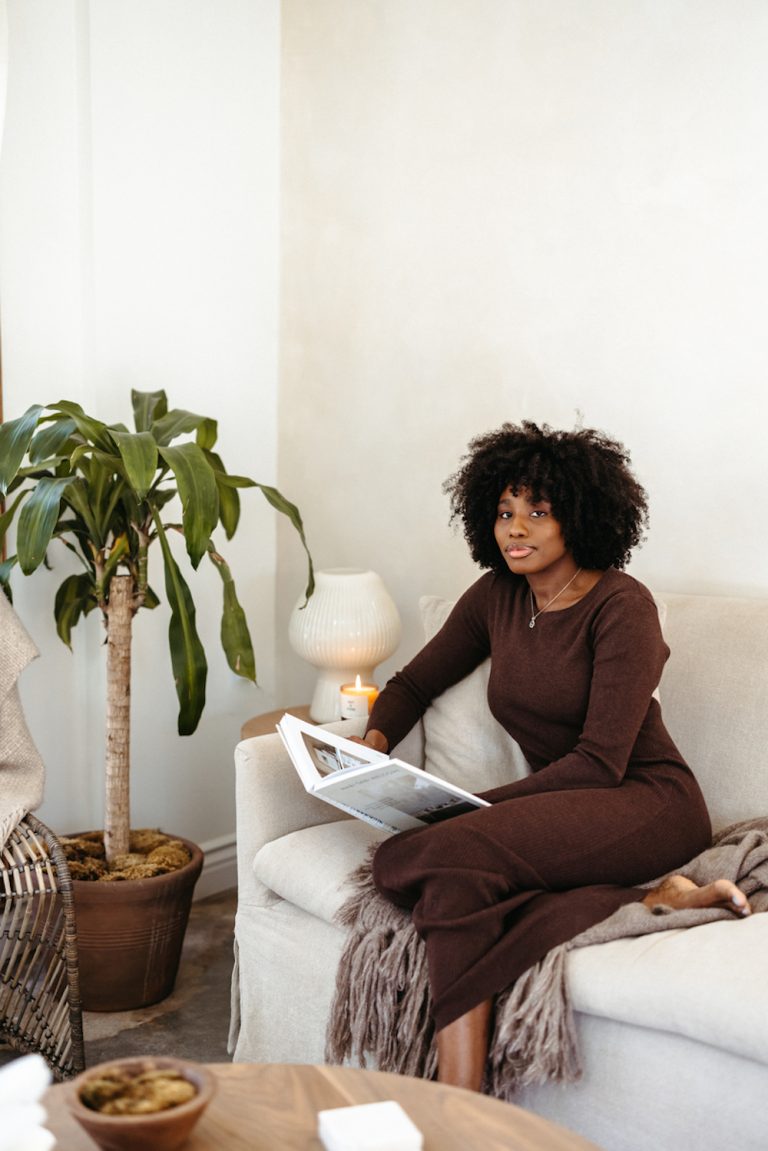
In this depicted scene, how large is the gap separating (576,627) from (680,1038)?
714 millimetres

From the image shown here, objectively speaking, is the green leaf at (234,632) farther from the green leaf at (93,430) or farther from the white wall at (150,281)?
the white wall at (150,281)

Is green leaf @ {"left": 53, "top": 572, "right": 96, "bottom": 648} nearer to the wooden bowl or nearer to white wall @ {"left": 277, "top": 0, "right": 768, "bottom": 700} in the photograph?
white wall @ {"left": 277, "top": 0, "right": 768, "bottom": 700}

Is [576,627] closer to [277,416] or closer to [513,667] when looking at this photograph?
[513,667]

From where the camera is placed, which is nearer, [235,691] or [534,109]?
[534,109]

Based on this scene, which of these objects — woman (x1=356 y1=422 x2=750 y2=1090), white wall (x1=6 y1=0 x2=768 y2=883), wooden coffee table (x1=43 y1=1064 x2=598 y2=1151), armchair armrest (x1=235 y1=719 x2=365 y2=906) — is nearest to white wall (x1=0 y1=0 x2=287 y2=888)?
white wall (x1=6 y1=0 x2=768 y2=883)

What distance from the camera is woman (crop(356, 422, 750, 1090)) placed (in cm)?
160

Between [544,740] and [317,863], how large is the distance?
1.50 feet

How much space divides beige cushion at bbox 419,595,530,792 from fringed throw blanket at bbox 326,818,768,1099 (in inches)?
14.2

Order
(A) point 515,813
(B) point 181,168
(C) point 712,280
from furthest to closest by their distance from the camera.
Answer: (B) point 181,168 < (C) point 712,280 < (A) point 515,813

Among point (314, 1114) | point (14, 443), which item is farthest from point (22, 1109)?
point (14, 443)

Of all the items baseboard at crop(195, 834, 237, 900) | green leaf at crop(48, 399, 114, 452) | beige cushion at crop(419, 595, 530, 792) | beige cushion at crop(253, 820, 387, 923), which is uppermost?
green leaf at crop(48, 399, 114, 452)

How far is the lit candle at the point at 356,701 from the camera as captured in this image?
2.38 meters

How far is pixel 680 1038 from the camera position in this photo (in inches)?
57.7

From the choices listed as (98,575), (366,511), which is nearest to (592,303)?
(366,511)
